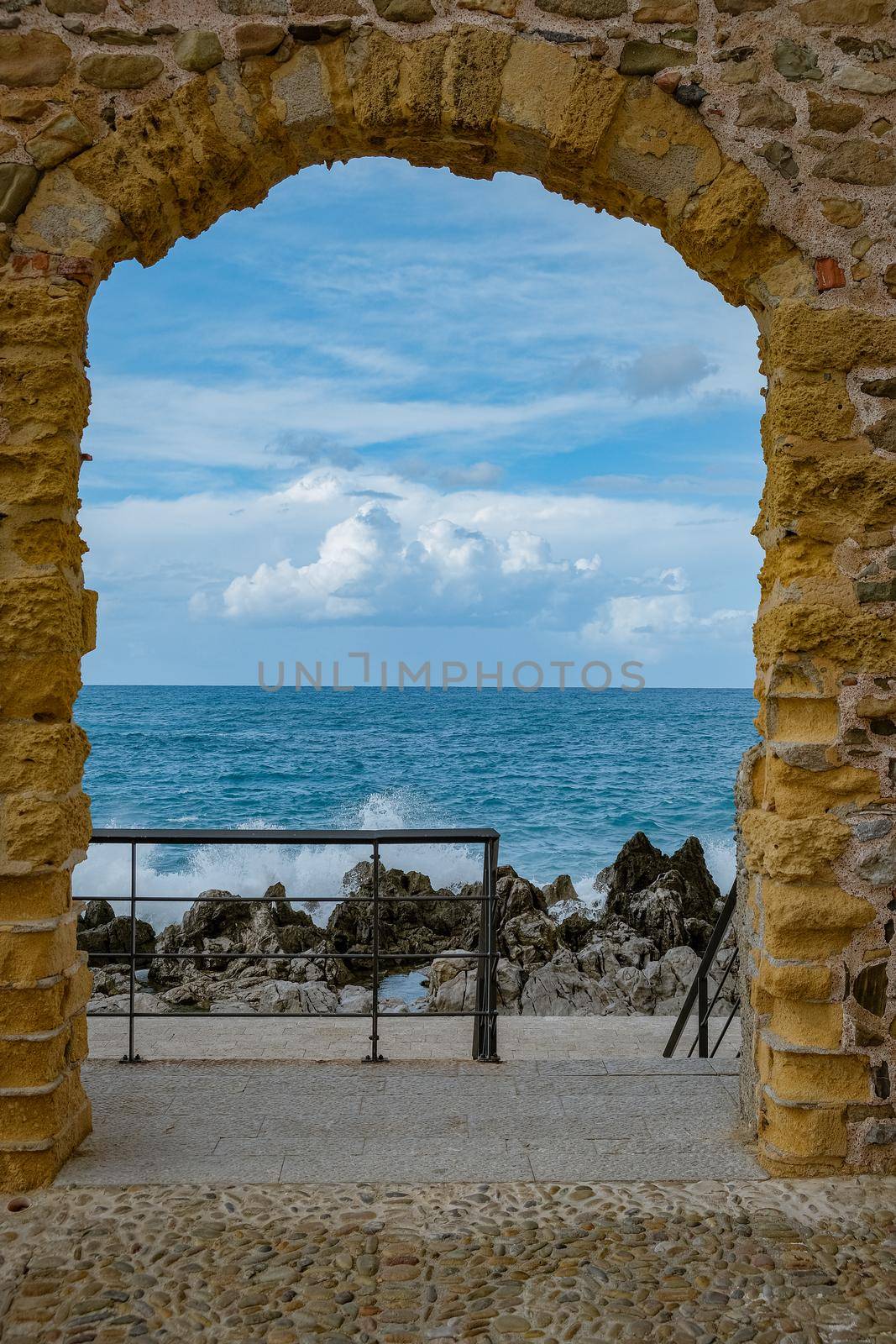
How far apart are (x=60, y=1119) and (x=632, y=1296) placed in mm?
1857

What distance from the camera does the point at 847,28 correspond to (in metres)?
3.35

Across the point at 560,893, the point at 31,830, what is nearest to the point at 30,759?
the point at 31,830

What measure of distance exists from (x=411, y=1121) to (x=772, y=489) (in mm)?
2584

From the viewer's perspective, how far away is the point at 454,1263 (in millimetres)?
2799

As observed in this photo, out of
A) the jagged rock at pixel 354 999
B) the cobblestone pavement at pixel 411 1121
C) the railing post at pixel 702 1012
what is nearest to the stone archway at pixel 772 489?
the cobblestone pavement at pixel 411 1121

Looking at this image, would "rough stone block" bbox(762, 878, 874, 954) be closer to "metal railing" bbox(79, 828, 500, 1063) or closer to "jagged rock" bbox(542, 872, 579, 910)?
"metal railing" bbox(79, 828, 500, 1063)

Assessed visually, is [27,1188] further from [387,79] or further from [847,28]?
[847,28]

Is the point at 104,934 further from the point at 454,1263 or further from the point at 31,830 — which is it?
the point at 454,1263

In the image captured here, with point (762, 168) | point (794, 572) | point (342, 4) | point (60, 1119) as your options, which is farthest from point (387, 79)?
point (60, 1119)

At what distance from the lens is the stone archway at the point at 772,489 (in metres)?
3.22

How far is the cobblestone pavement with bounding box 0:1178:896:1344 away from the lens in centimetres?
255

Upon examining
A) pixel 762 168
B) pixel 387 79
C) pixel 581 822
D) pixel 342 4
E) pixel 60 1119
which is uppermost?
pixel 342 4

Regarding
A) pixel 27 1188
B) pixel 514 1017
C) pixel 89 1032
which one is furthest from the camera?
pixel 514 1017

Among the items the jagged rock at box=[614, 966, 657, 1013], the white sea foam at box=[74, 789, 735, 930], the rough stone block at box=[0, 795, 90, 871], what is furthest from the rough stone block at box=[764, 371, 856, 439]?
the white sea foam at box=[74, 789, 735, 930]
